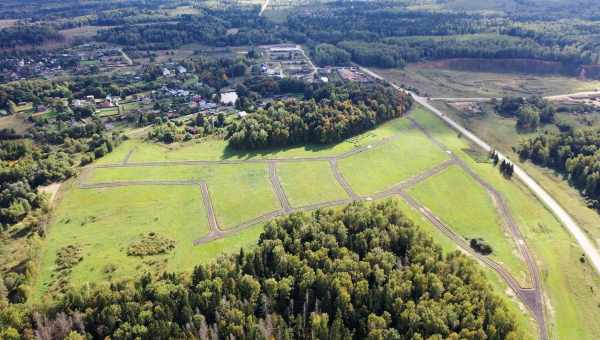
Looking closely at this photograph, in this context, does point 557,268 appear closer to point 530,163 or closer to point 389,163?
point 530,163

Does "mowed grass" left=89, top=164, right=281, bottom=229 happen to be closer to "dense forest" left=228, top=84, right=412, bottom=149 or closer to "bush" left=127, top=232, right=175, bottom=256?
"bush" left=127, top=232, right=175, bottom=256

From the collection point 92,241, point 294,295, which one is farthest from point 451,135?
point 92,241

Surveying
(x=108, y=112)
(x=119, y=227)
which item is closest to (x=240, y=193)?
(x=119, y=227)

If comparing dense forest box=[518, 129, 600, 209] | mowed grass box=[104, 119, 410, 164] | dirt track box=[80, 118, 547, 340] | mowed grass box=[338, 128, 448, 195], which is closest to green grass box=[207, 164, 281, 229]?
dirt track box=[80, 118, 547, 340]

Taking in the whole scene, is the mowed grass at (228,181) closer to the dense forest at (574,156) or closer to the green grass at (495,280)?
the green grass at (495,280)

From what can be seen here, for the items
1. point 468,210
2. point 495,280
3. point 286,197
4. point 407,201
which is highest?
point 286,197

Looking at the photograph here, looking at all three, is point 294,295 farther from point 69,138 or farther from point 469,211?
point 69,138

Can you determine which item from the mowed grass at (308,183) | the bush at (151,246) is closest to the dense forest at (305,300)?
the bush at (151,246)
